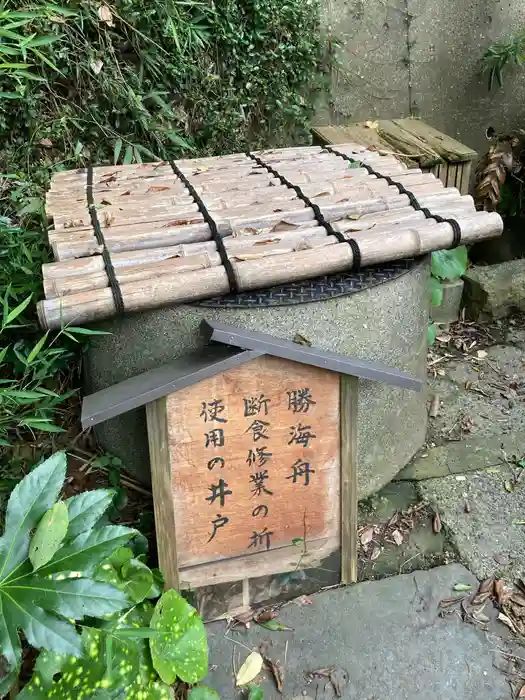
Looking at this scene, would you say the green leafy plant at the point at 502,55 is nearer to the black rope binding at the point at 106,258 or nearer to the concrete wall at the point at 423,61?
the concrete wall at the point at 423,61

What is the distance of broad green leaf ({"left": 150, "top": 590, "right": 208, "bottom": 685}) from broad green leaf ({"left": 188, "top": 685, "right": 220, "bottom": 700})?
0.04 meters

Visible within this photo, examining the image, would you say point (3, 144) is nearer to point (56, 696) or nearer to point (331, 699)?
point (56, 696)

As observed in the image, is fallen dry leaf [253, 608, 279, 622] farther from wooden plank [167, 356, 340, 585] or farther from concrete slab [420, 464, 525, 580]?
concrete slab [420, 464, 525, 580]

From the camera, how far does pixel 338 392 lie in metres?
2.38

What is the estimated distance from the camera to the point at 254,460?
93.8 inches

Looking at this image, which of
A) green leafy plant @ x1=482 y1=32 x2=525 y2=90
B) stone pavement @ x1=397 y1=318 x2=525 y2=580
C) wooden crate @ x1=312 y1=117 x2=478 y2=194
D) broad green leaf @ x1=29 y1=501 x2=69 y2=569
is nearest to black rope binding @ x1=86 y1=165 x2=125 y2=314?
broad green leaf @ x1=29 y1=501 x2=69 y2=569

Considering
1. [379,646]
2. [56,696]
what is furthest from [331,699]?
[56,696]

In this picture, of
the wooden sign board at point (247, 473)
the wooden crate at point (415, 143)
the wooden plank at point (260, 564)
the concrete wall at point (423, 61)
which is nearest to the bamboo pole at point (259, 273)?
the wooden sign board at point (247, 473)

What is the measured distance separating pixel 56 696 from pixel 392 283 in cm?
189

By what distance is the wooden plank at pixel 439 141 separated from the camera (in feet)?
14.2

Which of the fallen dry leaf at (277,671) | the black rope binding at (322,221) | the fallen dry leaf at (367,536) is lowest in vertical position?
the fallen dry leaf at (277,671)

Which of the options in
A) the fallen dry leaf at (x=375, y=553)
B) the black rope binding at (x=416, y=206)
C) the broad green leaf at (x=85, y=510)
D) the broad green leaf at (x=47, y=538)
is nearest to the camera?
the broad green leaf at (x=47, y=538)

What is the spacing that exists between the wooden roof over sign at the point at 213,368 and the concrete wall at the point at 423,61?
130 inches

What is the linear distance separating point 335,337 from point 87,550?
1.27m
